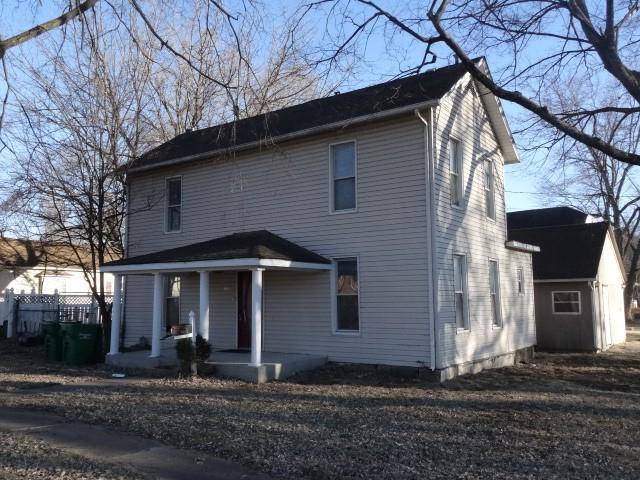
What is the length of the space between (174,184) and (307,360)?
7.08 meters

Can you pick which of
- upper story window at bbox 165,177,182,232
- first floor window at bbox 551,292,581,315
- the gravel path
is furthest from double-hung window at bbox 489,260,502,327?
the gravel path

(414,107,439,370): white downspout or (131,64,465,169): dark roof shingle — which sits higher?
(131,64,465,169): dark roof shingle

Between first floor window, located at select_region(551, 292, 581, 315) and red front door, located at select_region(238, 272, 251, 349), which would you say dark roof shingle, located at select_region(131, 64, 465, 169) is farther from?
first floor window, located at select_region(551, 292, 581, 315)

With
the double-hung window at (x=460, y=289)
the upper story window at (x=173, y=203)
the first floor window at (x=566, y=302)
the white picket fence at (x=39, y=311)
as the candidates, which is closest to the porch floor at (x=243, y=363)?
the double-hung window at (x=460, y=289)

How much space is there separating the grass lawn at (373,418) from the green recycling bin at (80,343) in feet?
2.64

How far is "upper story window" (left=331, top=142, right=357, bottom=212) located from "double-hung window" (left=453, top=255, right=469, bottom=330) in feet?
9.03

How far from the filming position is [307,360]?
41.4ft

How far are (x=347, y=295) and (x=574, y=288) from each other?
11.5 meters

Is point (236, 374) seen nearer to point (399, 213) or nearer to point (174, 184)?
point (399, 213)

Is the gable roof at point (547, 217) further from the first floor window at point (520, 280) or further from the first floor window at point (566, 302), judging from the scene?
the first floor window at point (520, 280)

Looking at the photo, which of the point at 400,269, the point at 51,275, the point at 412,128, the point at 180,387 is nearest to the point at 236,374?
the point at 180,387

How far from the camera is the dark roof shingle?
12.7 meters

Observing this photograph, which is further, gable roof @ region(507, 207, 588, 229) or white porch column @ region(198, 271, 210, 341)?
gable roof @ region(507, 207, 588, 229)

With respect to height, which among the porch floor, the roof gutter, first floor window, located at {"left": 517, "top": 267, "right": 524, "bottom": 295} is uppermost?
the roof gutter
